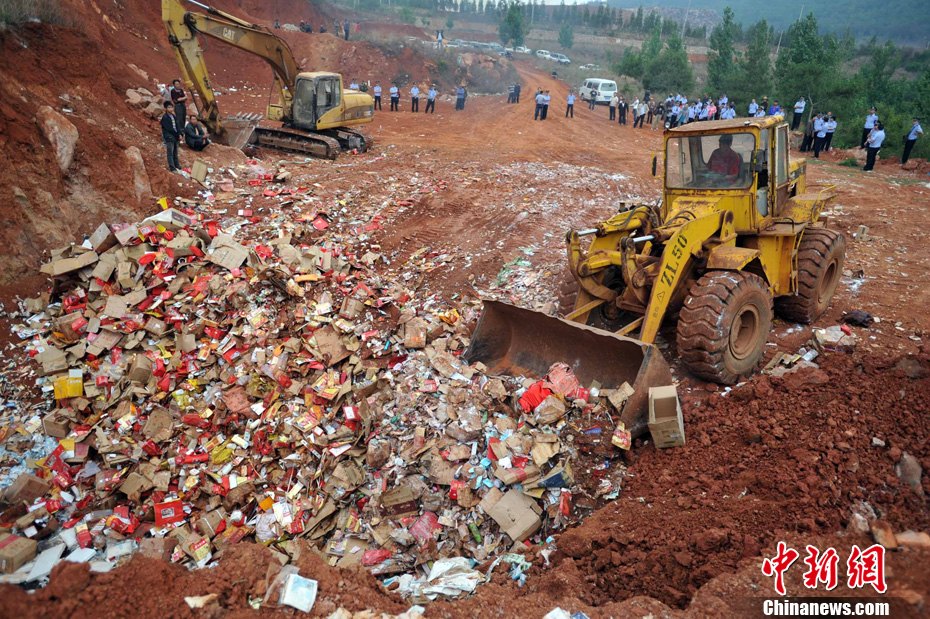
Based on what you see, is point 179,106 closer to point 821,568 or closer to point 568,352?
point 568,352

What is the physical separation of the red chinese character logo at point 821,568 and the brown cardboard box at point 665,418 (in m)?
1.43

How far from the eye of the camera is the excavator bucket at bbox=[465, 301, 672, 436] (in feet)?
16.0

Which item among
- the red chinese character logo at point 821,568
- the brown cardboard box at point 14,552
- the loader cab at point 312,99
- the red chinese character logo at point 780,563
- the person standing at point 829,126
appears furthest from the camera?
the person standing at point 829,126

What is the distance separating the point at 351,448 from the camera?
5629 mm

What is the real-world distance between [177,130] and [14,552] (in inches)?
300

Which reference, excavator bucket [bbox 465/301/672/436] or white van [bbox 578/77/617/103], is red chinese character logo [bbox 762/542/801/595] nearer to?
excavator bucket [bbox 465/301/672/436]

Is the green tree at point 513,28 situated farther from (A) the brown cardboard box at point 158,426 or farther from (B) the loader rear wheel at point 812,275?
(A) the brown cardboard box at point 158,426

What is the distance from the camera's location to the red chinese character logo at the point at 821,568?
305 centimetres

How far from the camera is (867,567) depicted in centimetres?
303

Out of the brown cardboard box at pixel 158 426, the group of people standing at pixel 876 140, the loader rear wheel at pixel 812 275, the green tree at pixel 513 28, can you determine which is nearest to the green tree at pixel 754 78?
the group of people standing at pixel 876 140

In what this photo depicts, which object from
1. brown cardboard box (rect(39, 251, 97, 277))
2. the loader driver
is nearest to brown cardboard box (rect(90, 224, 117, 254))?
brown cardboard box (rect(39, 251, 97, 277))

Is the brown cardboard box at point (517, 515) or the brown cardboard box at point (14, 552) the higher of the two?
the brown cardboard box at point (517, 515)

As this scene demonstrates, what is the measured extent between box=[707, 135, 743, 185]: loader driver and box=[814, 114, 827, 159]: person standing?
1492cm

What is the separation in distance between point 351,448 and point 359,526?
2.89 ft
